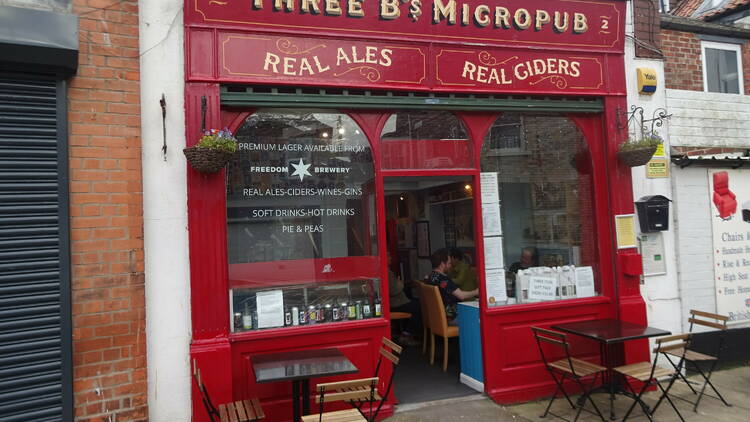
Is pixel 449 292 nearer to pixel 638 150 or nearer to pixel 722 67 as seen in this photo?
pixel 638 150

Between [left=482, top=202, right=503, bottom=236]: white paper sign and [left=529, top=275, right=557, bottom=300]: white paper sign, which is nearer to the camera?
[left=482, top=202, right=503, bottom=236]: white paper sign

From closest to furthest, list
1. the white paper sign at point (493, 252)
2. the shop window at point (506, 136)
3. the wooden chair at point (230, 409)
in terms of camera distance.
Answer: the wooden chair at point (230, 409)
the white paper sign at point (493, 252)
the shop window at point (506, 136)

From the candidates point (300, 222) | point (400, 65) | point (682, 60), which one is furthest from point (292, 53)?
point (682, 60)

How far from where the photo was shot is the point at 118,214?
13.6ft

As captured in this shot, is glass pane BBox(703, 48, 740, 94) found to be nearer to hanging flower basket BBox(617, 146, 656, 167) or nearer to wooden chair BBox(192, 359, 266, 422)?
hanging flower basket BBox(617, 146, 656, 167)

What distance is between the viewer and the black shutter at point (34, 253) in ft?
12.3

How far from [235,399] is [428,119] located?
3.26 meters

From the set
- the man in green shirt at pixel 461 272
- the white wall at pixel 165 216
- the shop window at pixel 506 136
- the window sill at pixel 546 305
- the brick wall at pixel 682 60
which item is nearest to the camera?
the white wall at pixel 165 216

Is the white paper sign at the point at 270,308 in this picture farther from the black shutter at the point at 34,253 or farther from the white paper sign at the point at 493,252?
the white paper sign at the point at 493,252

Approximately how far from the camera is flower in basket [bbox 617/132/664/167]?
541cm

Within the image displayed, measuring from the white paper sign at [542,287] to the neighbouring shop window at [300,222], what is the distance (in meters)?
1.86

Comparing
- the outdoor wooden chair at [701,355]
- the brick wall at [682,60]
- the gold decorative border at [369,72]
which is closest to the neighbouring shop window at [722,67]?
the brick wall at [682,60]

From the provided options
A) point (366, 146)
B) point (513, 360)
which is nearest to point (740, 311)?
point (513, 360)

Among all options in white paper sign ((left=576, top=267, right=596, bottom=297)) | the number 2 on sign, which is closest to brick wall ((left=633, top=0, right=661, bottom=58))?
Answer: the number 2 on sign
